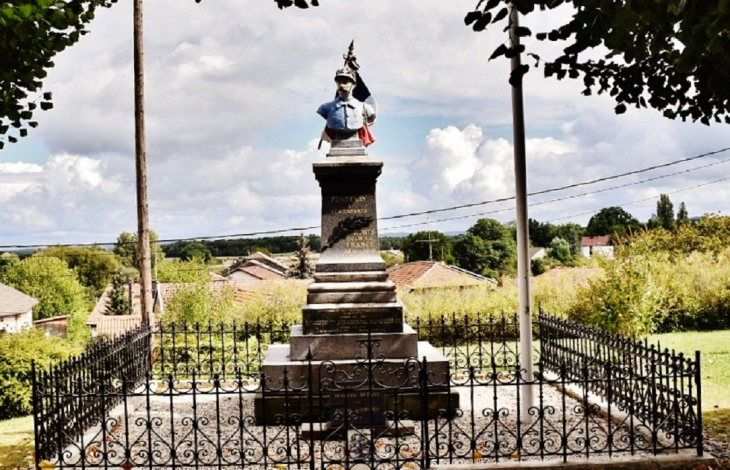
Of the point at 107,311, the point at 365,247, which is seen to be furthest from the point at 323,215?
the point at 107,311

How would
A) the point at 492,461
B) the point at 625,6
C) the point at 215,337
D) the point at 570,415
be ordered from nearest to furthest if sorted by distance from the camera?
the point at 625,6 → the point at 492,461 → the point at 570,415 → the point at 215,337

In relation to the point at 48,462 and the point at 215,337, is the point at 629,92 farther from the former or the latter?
the point at 215,337

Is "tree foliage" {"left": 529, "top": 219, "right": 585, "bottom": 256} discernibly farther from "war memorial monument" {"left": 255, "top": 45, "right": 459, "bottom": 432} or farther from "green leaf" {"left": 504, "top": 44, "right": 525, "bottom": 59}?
"green leaf" {"left": 504, "top": 44, "right": 525, "bottom": 59}

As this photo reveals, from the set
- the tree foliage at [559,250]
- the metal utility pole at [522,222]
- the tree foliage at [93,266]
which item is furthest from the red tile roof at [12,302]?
the tree foliage at [559,250]

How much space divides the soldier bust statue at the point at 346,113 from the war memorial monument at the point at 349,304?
0.01 metres

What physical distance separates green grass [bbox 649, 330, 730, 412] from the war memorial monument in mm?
3697

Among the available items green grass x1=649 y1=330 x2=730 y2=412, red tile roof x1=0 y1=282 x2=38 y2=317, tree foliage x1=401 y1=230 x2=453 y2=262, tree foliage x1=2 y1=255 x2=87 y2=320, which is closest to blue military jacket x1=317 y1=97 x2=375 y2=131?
green grass x1=649 y1=330 x2=730 y2=412

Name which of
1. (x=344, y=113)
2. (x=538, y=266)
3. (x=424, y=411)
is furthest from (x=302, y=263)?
(x=424, y=411)

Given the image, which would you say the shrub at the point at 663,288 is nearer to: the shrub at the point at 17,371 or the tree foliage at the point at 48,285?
the shrub at the point at 17,371

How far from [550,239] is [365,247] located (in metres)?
63.3

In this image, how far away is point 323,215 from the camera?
33.8ft

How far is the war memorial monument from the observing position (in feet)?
30.8

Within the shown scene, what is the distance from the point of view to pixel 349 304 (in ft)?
32.7

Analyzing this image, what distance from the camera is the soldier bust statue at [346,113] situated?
10.5 metres
